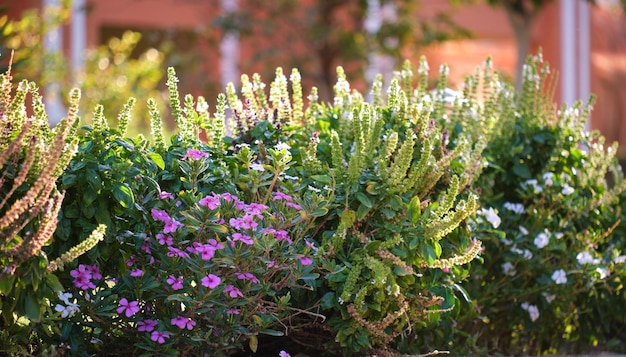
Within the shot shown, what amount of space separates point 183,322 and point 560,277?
1534 millimetres

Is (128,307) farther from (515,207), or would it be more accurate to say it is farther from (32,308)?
(515,207)

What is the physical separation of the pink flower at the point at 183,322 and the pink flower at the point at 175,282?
0.30 ft

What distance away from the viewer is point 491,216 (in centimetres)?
324

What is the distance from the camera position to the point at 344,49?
982 cm

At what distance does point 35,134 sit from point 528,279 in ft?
6.43

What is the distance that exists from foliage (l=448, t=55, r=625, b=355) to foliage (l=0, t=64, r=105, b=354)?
5.11ft

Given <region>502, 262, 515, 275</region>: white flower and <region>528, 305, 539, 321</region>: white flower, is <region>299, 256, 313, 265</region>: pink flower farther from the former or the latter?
<region>528, 305, 539, 321</region>: white flower

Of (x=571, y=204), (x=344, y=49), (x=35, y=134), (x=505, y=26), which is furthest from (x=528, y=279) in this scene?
(x=505, y=26)

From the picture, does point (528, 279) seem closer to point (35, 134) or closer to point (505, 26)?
point (35, 134)

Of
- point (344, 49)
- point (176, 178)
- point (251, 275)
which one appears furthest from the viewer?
point (344, 49)

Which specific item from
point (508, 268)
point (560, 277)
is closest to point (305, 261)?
point (508, 268)

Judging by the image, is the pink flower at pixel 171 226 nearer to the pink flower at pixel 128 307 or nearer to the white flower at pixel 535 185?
the pink flower at pixel 128 307

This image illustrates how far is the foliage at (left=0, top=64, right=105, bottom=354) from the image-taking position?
2.16 metres

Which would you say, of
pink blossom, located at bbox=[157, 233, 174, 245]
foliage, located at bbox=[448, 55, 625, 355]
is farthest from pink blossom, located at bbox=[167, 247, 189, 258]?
foliage, located at bbox=[448, 55, 625, 355]
